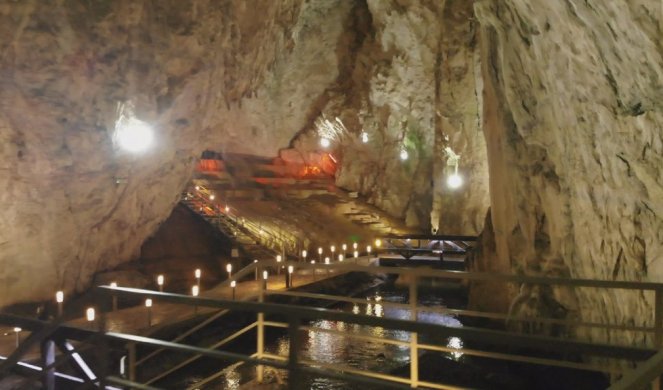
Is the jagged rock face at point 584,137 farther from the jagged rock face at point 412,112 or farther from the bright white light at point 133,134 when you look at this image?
the jagged rock face at point 412,112

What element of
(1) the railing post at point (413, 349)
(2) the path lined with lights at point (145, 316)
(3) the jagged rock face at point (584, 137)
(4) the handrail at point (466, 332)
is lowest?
(2) the path lined with lights at point (145, 316)

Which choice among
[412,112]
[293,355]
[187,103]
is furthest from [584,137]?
[412,112]

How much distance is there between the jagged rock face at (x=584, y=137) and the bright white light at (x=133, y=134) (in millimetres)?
6960

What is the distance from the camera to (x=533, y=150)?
7352mm

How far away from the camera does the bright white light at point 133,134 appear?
1055 centimetres

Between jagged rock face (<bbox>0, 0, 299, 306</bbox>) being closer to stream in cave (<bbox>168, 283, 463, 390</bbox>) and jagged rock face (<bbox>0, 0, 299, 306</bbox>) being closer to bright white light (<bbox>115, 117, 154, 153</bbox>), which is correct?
bright white light (<bbox>115, 117, 154, 153</bbox>)

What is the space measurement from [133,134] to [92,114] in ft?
3.85

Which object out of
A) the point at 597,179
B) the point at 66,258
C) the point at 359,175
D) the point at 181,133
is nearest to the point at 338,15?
the point at 359,175

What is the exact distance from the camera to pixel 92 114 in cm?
967

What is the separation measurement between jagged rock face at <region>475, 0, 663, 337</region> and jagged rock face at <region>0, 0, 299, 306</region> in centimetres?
621

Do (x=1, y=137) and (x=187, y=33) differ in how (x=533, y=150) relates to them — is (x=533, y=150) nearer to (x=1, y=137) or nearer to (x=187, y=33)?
(x=187, y=33)

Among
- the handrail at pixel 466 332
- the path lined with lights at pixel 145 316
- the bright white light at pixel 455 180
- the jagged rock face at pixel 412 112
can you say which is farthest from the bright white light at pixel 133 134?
the bright white light at pixel 455 180

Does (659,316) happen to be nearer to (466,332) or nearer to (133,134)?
(466,332)

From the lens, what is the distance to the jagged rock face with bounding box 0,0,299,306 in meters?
8.52
